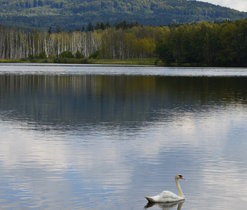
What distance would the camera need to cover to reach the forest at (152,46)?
144 m

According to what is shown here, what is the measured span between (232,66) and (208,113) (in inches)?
4391

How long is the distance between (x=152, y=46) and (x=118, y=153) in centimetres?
15945

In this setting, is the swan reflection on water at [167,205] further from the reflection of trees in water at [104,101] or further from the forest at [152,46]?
the forest at [152,46]

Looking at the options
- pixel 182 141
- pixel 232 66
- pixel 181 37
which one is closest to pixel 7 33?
pixel 181 37

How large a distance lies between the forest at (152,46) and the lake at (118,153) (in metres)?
100.0

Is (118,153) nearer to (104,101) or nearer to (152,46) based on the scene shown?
(104,101)

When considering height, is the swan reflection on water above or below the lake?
above

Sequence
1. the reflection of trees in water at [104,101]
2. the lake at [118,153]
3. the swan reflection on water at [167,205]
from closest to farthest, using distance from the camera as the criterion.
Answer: the swan reflection on water at [167,205] < the lake at [118,153] < the reflection of trees in water at [104,101]

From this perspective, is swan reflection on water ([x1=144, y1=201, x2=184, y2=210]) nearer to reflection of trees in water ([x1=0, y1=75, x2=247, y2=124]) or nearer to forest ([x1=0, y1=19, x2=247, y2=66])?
reflection of trees in water ([x1=0, y1=75, x2=247, y2=124])

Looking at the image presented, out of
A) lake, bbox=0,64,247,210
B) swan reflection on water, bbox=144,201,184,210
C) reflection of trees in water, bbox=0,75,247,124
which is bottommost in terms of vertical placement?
reflection of trees in water, bbox=0,75,247,124

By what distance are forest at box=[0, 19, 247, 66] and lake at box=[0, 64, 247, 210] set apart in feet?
328

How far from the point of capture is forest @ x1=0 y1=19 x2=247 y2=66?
144 m

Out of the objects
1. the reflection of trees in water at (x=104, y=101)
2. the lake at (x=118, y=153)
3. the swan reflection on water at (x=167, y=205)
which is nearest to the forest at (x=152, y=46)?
the reflection of trees in water at (x=104, y=101)

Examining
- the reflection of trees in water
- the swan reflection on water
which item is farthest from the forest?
the swan reflection on water
